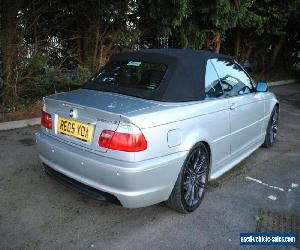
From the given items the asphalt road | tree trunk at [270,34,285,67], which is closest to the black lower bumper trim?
the asphalt road

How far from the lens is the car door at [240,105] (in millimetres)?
4570

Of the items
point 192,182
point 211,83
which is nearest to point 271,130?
point 211,83

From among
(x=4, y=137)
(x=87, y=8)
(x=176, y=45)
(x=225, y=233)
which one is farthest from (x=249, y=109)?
(x=176, y=45)

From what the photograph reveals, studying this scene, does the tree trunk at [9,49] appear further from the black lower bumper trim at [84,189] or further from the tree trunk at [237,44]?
the tree trunk at [237,44]

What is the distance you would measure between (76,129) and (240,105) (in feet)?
7.00

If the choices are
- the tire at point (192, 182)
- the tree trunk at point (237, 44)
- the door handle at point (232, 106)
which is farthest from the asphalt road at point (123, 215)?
the tree trunk at point (237, 44)

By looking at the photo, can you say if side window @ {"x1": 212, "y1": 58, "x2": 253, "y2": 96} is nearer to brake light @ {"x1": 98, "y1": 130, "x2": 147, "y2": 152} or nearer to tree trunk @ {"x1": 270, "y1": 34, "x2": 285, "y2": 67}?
brake light @ {"x1": 98, "y1": 130, "x2": 147, "y2": 152}

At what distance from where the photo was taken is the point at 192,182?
3.89 metres

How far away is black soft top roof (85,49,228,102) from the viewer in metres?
3.76

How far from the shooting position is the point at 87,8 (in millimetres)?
8680

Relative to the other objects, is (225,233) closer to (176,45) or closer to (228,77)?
(228,77)

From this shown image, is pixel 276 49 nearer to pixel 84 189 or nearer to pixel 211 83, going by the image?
pixel 211 83

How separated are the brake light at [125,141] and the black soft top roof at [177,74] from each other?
0.62m

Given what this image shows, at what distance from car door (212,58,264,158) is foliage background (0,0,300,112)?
3601 mm
